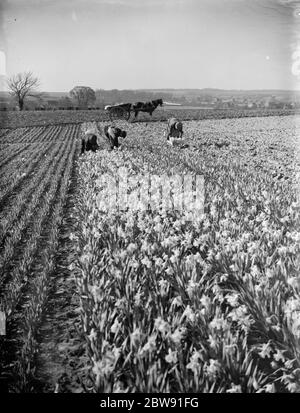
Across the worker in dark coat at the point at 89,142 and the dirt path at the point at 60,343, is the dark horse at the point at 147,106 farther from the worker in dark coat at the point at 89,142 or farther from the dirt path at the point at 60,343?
the dirt path at the point at 60,343

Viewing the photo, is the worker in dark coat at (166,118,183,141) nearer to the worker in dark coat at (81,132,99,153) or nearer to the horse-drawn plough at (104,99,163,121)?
the worker in dark coat at (81,132,99,153)

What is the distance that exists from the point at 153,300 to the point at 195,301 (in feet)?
1.66

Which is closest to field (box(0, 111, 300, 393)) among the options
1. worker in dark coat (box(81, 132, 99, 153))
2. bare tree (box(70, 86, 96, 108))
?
worker in dark coat (box(81, 132, 99, 153))

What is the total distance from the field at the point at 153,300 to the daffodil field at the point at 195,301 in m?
0.02

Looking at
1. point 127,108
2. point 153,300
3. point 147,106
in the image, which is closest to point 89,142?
point 153,300

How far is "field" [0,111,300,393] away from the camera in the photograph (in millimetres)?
3361

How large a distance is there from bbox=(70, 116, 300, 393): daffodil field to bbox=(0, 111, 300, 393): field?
0.05 feet

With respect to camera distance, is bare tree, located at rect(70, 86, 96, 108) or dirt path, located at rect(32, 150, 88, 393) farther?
bare tree, located at rect(70, 86, 96, 108)

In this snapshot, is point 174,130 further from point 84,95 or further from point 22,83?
point 84,95

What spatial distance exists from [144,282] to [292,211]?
10.7ft

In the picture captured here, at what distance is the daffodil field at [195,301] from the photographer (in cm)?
326

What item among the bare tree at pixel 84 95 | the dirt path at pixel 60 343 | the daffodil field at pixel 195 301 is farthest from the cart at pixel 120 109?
the dirt path at pixel 60 343

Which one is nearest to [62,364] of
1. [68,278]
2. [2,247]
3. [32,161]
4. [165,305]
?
[165,305]
